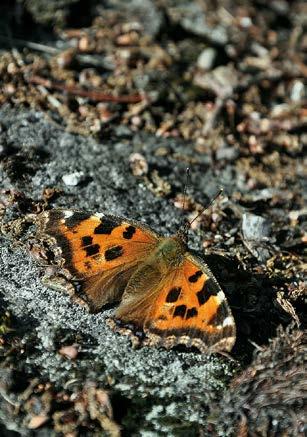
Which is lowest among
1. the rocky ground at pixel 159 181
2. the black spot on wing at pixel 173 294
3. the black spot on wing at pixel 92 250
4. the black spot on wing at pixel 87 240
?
the rocky ground at pixel 159 181

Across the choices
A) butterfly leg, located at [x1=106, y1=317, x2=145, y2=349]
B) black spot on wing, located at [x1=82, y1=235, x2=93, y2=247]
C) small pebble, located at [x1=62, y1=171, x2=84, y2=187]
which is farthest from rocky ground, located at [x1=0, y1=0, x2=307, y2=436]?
black spot on wing, located at [x1=82, y1=235, x2=93, y2=247]

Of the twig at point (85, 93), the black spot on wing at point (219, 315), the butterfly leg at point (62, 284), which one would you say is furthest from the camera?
the twig at point (85, 93)

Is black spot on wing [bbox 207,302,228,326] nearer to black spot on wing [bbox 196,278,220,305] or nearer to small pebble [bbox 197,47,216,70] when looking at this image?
black spot on wing [bbox 196,278,220,305]

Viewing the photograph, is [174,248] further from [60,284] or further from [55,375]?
[55,375]

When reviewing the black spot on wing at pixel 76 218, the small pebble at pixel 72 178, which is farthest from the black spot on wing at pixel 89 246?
the small pebble at pixel 72 178

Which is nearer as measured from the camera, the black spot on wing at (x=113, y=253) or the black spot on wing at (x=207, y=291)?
the black spot on wing at (x=207, y=291)

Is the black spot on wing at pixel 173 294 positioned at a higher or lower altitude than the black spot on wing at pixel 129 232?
lower

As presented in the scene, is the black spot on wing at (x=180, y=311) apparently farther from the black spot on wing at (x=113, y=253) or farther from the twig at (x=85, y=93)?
the twig at (x=85, y=93)
